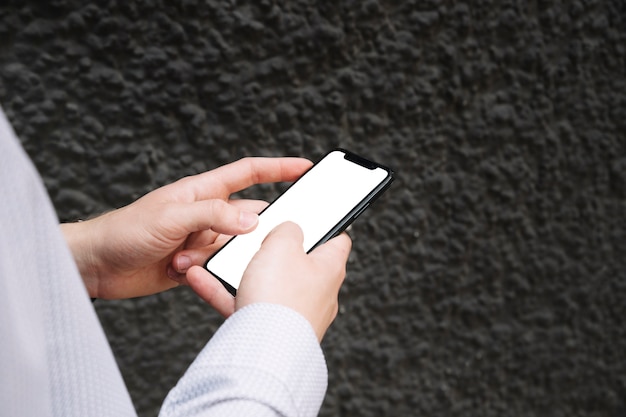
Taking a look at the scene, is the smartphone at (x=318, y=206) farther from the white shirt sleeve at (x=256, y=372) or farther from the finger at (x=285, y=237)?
the white shirt sleeve at (x=256, y=372)

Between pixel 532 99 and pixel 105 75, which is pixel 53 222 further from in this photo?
pixel 532 99

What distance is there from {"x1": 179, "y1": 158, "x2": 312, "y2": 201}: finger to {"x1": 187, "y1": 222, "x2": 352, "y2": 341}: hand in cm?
14

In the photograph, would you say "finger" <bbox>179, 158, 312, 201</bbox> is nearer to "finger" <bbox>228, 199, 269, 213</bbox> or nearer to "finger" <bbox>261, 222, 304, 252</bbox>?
"finger" <bbox>228, 199, 269, 213</bbox>

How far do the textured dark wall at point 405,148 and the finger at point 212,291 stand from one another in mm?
306

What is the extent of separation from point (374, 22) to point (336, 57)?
0.22 feet

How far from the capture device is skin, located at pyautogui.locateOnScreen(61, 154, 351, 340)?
0.52 m

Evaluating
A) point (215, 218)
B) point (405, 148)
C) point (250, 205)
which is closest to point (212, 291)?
point (215, 218)

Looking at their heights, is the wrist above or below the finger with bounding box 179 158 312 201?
below

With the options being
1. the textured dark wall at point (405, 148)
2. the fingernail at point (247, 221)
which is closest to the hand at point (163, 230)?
the fingernail at point (247, 221)

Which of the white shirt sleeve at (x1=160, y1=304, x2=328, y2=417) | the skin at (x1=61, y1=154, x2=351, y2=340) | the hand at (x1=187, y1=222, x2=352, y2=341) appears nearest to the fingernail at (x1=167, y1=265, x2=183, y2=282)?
the skin at (x1=61, y1=154, x2=351, y2=340)

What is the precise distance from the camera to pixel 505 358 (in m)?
1.14

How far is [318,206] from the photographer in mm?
701

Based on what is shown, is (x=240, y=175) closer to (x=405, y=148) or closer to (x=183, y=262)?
(x=183, y=262)

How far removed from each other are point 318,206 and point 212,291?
14 cm
